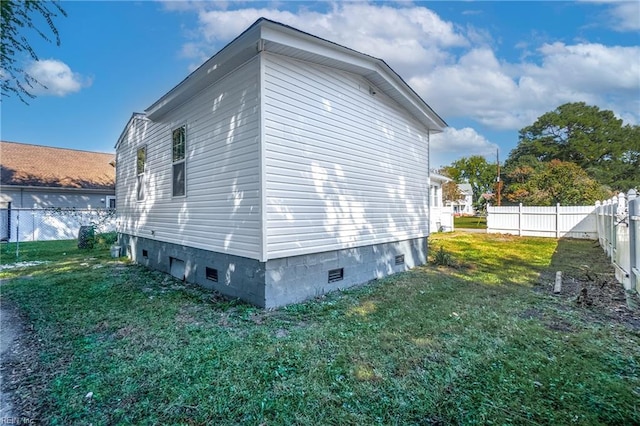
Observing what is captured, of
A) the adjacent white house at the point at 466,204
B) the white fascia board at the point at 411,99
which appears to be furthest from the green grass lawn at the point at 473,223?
the adjacent white house at the point at 466,204

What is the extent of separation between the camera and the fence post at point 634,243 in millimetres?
4676

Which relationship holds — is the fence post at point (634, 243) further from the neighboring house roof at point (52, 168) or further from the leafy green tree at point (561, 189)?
the neighboring house roof at point (52, 168)

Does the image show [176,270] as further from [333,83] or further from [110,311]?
[333,83]

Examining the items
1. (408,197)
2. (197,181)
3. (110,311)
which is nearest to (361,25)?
(408,197)

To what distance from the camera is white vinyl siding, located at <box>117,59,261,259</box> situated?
465 centimetres

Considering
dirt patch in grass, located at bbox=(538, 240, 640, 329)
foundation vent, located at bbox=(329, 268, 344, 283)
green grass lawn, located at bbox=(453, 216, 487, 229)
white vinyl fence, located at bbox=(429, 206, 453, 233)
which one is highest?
white vinyl fence, located at bbox=(429, 206, 453, 233)

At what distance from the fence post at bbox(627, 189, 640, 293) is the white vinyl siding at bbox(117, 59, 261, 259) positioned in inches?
226

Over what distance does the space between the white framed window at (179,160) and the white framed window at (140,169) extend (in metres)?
1.98

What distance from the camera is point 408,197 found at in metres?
7.88

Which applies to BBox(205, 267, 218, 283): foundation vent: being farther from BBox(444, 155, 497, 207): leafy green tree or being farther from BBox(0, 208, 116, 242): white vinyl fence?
BBox(444, 155, 497, 207): leafy green tree

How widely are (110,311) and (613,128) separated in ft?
153

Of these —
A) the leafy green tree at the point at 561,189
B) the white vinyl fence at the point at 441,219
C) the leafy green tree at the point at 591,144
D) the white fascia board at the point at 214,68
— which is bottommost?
the white vinyl fence at the point at 441,219

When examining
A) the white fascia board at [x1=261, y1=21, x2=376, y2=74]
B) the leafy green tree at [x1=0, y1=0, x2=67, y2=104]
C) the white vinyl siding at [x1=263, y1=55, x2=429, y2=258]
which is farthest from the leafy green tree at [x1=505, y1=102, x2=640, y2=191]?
the leafy green tree at [x1=0, y1=0, x2=67, y2=104]

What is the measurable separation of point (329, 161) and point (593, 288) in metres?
5.40
